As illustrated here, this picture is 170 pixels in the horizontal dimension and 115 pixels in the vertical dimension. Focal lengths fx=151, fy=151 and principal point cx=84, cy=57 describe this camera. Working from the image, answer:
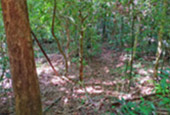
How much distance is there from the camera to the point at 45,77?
629cm

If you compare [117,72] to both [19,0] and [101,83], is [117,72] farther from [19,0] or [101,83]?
[19,0]

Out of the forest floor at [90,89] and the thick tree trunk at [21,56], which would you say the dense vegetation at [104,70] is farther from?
the thick tree trunk at [21,56]

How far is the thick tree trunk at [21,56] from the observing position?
61.9 inches

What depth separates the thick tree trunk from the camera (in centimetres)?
157

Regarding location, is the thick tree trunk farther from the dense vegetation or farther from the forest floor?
the forest floor

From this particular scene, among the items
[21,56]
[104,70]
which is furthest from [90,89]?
[21,56]

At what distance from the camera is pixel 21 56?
163cm

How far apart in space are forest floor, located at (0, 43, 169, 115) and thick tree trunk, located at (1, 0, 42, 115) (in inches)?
71.5

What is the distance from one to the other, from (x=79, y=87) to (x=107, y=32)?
894 centimetres

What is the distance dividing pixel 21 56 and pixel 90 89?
3.56m

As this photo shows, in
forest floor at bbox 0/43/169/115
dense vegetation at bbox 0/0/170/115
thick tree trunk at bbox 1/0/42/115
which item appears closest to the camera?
thick tree trunk at bbox 1/0/42/115

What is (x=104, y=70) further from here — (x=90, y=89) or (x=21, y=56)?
(x=21, y=56)

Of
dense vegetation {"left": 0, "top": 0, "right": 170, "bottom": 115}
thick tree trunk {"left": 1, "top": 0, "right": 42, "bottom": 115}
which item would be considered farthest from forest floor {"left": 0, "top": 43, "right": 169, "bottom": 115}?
thick tree trunk {"left": 1, "top": 0, "right": 42, "bottom": 115}

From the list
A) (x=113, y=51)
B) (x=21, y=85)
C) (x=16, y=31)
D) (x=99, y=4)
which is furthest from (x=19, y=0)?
(x=113, y=51)
